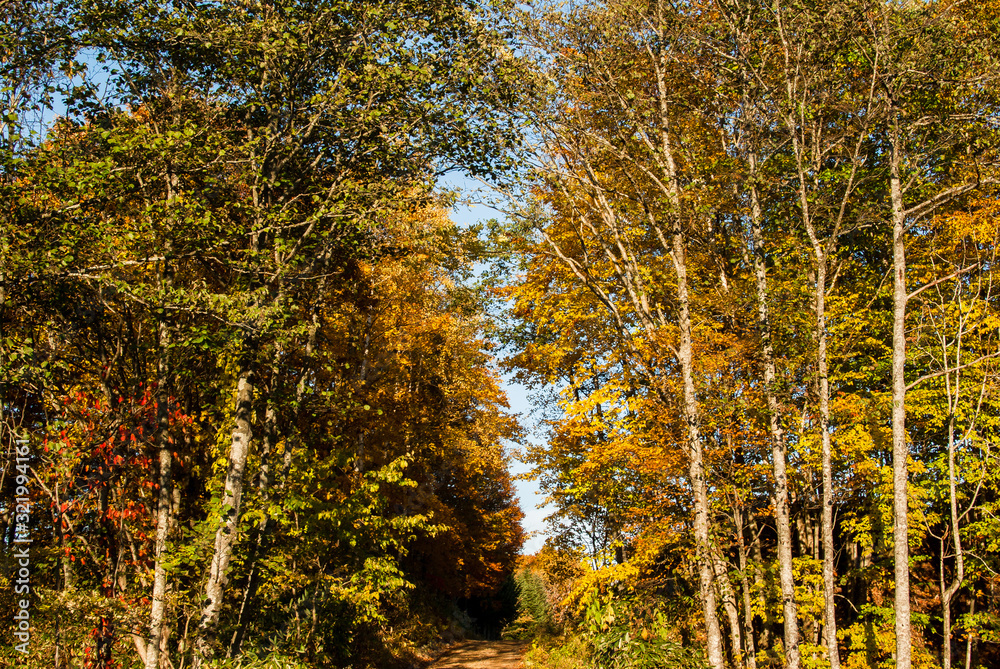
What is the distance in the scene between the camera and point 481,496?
28.1 meters

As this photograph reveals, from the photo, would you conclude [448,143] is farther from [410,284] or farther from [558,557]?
[558,557]

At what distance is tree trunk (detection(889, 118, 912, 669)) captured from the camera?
8.91m

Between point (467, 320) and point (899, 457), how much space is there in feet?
35.3

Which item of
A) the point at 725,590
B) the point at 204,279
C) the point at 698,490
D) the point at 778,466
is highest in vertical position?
the point at 204,279

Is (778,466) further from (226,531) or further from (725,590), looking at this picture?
(226,531)

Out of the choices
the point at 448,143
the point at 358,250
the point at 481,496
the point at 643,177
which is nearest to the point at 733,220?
the point at 643,177

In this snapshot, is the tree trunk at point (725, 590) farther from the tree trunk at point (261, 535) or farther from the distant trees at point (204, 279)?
the tree trunk at point (261, 535)

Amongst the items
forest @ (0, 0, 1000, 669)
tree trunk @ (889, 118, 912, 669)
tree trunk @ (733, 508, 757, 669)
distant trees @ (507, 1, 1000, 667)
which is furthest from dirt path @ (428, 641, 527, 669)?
tree trunk @ (889, 118, 912, 669)

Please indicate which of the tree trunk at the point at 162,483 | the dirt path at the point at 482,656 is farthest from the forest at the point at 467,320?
the dirt path at the point at 482,656

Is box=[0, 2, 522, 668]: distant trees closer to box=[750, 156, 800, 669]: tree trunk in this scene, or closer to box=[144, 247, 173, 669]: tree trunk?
box=[144, 247, 173, 669]: tree trunk

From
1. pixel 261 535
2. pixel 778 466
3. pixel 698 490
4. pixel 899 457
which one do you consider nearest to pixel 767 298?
pixel 778 466

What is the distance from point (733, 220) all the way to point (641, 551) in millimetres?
8545

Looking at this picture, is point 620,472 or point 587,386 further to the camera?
point 587,386

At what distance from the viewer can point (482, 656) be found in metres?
20.0
